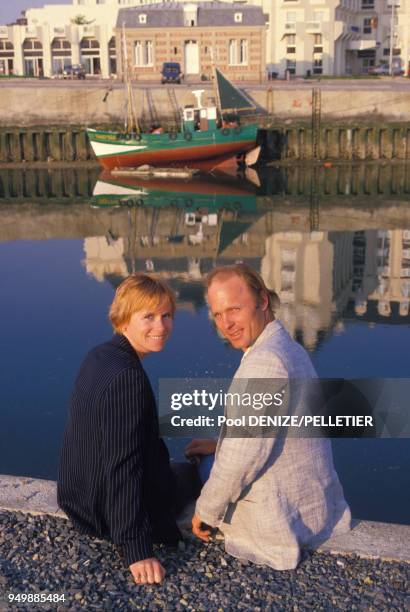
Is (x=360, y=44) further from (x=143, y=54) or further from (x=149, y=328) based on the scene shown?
(x=149, y=328)

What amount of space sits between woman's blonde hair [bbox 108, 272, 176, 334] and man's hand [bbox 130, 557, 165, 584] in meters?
1.04

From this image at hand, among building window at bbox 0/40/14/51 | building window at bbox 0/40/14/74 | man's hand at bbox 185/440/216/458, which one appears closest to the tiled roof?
building window at bbox 0/40/14/51

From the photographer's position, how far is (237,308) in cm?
374

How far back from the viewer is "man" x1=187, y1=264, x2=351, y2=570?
3656mm

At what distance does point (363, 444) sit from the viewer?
23.8 feet

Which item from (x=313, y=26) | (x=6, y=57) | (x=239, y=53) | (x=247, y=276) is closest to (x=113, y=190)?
(x=239, y=53)

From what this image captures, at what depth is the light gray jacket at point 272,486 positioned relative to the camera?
12.0 feet

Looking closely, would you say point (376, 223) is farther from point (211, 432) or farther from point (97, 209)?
point (211, 432)

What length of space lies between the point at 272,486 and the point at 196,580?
560mm

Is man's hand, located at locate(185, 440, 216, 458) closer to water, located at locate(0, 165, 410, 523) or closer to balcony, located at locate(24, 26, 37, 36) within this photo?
water, located at locate(0, 165, 410, 523)

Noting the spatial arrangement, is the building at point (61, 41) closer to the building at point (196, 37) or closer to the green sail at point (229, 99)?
the building at point (196, 37)

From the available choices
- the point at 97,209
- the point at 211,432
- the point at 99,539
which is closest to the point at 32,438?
the point at 211,432

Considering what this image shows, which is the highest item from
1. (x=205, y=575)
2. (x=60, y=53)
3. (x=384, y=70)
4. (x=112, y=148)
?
(x=60, y=53)

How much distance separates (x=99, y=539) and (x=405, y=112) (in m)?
30.3
